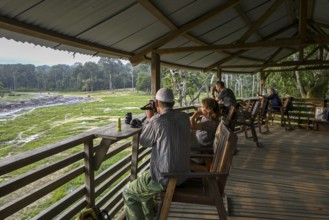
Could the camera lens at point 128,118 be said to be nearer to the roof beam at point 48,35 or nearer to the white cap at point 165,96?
the white cap at point 165,96

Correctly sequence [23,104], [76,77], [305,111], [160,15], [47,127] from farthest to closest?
[76,77] < [23,104] < [47,127] < [305,111] < [160,15]

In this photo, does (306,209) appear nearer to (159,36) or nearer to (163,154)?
(163,154)

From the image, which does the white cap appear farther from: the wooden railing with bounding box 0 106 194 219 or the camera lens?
the camera lens

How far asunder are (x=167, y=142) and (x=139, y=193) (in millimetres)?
482

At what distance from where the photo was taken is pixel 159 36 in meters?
5.29

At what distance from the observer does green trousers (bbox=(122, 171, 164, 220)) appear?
7.28 feet

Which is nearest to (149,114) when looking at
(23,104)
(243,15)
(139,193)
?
(139,193)

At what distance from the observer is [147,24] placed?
A: 177 inches

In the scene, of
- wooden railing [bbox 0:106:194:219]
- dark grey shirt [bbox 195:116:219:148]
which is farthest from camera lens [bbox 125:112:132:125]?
dark grey shirt [bbox 195:116:219:148]

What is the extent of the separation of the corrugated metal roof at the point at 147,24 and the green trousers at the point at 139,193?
72.2 inches

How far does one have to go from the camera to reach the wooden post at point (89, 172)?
268 centimetres

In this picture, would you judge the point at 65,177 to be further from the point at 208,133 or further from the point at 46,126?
the point at 46,126

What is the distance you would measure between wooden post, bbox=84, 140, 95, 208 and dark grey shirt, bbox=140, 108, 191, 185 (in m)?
0.72

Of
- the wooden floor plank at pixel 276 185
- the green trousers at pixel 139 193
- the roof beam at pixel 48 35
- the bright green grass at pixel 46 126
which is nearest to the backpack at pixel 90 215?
the green trousers at pixel 139 193
